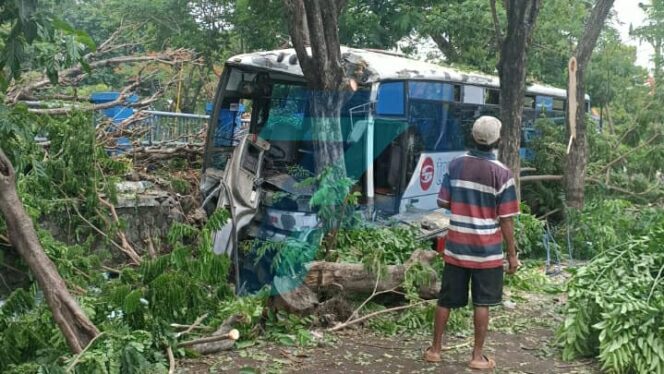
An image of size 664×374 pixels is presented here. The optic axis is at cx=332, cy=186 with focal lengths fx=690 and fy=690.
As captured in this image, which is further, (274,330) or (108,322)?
(274,330)

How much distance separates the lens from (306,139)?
8.26 metres

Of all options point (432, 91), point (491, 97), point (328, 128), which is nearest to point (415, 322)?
point (328, 128)

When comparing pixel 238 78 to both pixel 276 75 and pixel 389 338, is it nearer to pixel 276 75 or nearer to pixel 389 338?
pixel 276 75

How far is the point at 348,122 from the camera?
7.82 m

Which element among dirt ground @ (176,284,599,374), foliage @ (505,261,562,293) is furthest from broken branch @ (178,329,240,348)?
foliage @ (505,261,562,293)

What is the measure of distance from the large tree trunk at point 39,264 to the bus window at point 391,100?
4816 mm

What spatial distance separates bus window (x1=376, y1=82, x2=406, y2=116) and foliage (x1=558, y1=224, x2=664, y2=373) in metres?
3.36

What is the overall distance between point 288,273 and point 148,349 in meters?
1.52

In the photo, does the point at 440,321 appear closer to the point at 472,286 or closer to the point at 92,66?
the point at 472,286

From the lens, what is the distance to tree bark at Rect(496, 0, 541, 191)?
8.21 metres

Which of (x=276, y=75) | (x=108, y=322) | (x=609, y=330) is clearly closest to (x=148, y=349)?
(x=108, y=322)

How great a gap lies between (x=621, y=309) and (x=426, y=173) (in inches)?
178

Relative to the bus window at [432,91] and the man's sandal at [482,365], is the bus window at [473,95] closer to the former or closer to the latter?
the bus window at [432,91]

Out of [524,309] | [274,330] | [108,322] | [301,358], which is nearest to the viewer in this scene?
[108,322]
